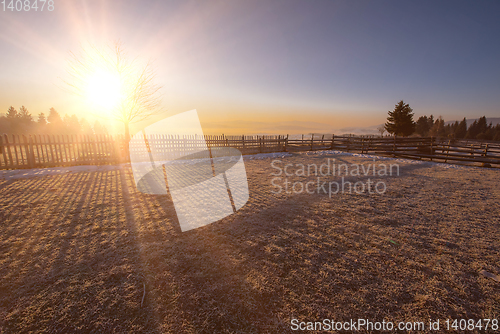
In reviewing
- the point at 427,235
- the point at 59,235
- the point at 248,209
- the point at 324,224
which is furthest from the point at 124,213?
the point at 427,235

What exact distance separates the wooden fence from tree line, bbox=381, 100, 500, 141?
27.6 metres

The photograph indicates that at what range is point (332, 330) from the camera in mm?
1827

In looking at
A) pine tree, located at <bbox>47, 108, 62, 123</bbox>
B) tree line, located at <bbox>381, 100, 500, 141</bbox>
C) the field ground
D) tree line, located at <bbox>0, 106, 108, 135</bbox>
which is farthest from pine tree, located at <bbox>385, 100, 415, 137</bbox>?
pine tree, located at <bbox>47, 108, 62, 123</bbox>

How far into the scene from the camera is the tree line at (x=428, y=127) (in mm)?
41344

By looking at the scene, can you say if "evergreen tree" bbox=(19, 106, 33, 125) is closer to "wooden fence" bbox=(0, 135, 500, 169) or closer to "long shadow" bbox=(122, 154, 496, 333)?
"wooden fence" bbox=(0, 135, 500, 169)

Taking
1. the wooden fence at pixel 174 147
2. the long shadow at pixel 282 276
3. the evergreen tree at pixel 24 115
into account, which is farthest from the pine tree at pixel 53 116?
the long shadow at pixel 282 276

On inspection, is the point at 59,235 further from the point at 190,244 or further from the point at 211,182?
the point at 211,182

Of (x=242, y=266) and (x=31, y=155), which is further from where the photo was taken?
(x=31, y=155)

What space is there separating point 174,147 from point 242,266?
570 inches

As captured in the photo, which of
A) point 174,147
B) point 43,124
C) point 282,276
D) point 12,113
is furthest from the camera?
point 43,124

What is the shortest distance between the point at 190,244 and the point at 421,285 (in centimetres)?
335

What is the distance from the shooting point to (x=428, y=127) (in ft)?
221

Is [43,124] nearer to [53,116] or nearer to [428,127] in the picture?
[53,116]

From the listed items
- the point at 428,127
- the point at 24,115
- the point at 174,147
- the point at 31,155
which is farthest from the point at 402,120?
the point at 24,115
